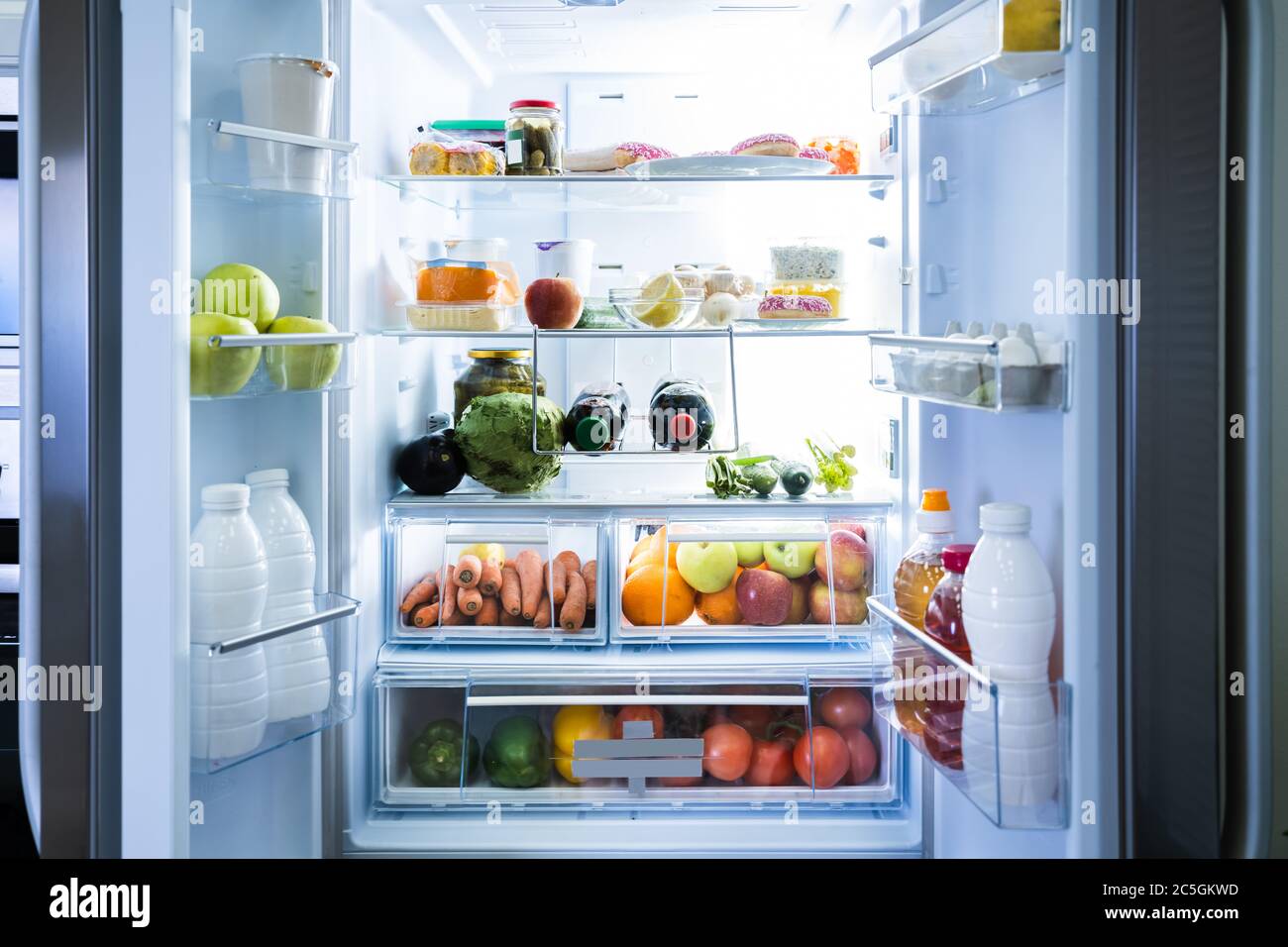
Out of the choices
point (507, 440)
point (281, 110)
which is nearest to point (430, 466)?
point (507, 440)

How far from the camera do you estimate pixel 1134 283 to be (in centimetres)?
116

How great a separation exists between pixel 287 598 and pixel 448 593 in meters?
0.47

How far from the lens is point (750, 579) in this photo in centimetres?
199

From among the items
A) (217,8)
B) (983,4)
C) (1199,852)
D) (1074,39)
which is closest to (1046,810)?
(1199,852)

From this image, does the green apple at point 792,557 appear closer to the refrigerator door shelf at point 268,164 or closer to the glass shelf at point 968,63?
the glass shelf at point 968,63

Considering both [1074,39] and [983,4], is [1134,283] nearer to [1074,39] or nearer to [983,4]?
[1074,39]

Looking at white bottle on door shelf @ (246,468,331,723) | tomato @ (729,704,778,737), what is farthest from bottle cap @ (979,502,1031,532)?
white bottle on door shelf @ (246,468,331,723)

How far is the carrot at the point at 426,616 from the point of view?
6.53ft

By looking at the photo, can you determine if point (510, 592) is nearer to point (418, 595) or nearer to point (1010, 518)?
point (418, 595)

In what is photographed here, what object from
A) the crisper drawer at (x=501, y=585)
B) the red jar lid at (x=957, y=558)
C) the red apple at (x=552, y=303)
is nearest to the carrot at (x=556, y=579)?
the crisper drawer at (x=501, y=585)

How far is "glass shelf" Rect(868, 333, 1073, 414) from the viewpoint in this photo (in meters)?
1.25

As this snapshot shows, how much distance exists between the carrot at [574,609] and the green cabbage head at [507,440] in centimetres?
22

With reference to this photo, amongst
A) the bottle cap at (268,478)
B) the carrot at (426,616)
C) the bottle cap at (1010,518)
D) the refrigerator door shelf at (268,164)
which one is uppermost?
the refrigerator door shelf at (268,164)

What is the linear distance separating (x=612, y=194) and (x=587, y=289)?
0.20m
